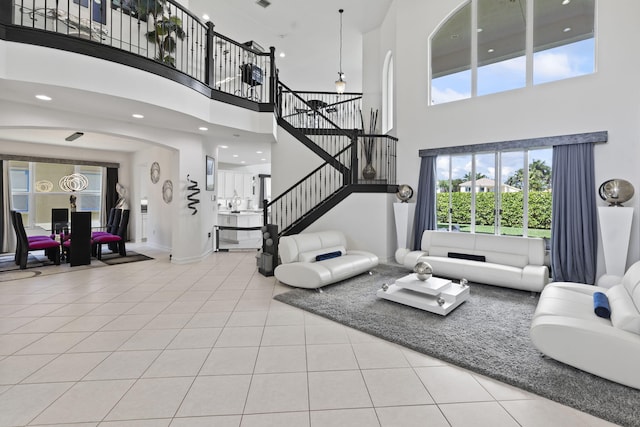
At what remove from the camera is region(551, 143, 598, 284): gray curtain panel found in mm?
4480

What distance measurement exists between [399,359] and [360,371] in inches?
16.1

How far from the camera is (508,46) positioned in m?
5.40

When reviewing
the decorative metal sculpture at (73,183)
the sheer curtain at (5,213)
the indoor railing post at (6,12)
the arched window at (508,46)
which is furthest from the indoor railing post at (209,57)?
the sheer curtain at (5,213)

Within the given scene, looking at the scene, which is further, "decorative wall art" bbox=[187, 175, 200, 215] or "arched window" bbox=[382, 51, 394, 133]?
"arched window" bbox=[382, 51, 394, 133]

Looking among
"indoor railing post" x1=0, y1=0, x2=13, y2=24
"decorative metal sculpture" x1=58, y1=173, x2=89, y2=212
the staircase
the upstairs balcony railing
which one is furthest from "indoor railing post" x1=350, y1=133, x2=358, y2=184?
"decorative metal sculpture" x1=58, y1=173, x2=89, y2=212

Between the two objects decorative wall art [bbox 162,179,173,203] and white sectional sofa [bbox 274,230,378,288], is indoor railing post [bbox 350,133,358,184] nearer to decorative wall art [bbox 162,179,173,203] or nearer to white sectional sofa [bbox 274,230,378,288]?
white sectional sofa [bbox 274,230,378,288]

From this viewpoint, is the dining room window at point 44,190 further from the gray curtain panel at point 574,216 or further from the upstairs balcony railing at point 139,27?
the gray curtain panel at point 574,216

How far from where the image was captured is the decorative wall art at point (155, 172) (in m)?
7.81

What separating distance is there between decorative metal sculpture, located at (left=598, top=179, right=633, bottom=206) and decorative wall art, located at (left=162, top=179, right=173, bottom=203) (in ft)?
27.4

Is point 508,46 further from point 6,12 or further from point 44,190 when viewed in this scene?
point 44,190

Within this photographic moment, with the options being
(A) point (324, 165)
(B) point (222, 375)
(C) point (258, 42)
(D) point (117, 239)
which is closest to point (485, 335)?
(B) point (222, 375)

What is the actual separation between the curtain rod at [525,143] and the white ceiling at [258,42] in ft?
12.8

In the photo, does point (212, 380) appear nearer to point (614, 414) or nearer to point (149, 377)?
point (149, 377)

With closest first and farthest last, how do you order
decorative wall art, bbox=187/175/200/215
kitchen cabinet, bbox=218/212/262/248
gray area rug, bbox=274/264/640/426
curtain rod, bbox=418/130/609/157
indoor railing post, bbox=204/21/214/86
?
gray area rug, bbox=274/264/640/426
curtain rod, bbox=418/130/609/157
indoor railing post, bbox=204/21/214/86
decorative wall art, bbox=187/175/200/215
kitchen cabinet, bbox=218/212/262/248
